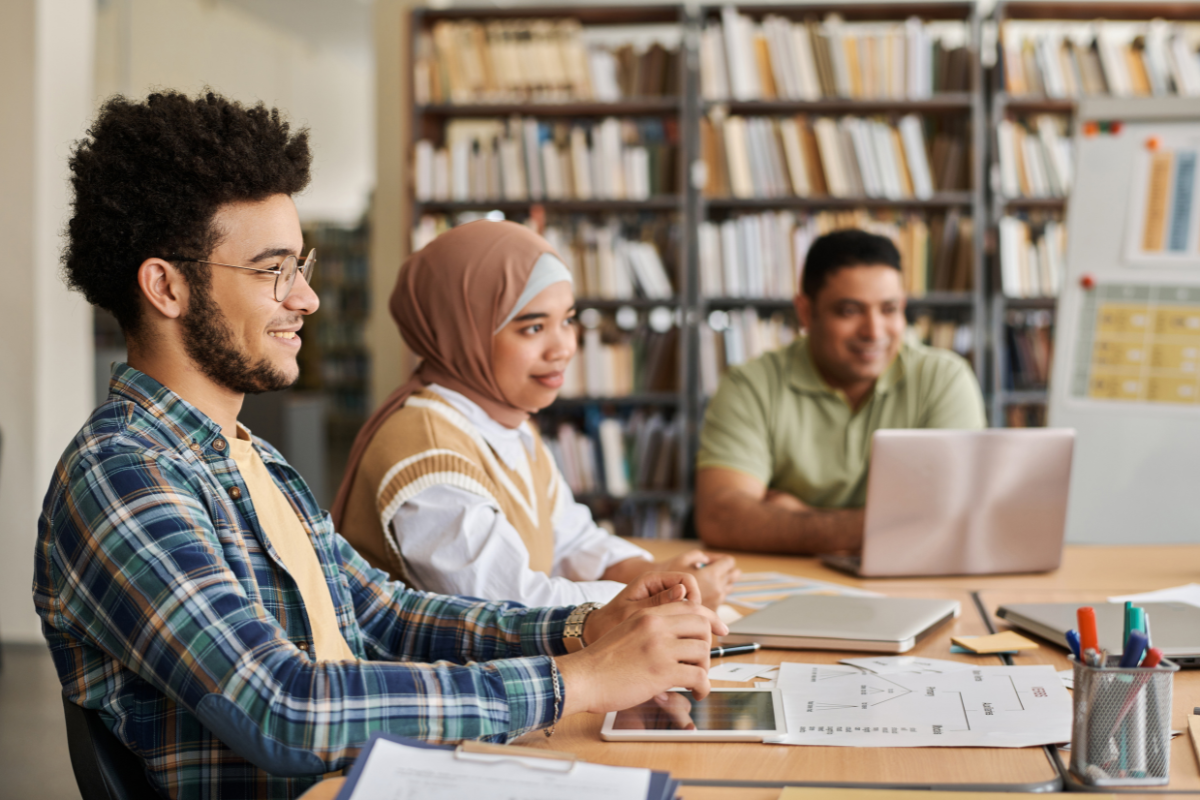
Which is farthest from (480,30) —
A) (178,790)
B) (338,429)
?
(338,429)

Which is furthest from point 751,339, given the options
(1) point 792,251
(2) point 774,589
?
(2) point 774,589

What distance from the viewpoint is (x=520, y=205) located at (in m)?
4.01

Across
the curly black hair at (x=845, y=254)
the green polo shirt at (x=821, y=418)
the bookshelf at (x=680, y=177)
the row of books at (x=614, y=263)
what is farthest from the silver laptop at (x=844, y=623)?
the row of books at (x=614, y=263)

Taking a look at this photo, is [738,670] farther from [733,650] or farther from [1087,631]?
[1087,631]

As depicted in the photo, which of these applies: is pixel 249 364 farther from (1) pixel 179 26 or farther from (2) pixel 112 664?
(1) pixel 179 26

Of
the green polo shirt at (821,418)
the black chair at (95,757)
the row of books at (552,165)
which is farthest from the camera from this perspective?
the row of books at (552,165)

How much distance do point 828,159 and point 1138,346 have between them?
1.66 metres

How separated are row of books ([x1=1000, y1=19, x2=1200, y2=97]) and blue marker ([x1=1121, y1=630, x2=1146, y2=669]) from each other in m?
3.44

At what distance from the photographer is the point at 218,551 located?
93cm

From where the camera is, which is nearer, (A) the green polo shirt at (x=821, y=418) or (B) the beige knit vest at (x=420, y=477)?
(B) the beige knit vest at (x=420, y=477)

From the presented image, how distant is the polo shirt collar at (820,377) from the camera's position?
2324 millimetres

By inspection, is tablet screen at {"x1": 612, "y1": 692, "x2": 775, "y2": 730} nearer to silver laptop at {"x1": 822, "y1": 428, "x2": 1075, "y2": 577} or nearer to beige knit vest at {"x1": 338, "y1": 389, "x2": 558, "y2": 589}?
beige knit vest at {"x1": 338, "y1": 389, "x2": 558, "y2": 589}

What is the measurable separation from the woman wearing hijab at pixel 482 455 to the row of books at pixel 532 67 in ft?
7.90

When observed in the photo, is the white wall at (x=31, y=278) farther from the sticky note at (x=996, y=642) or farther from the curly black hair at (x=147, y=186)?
the sticky note at (x=996, y=642)
